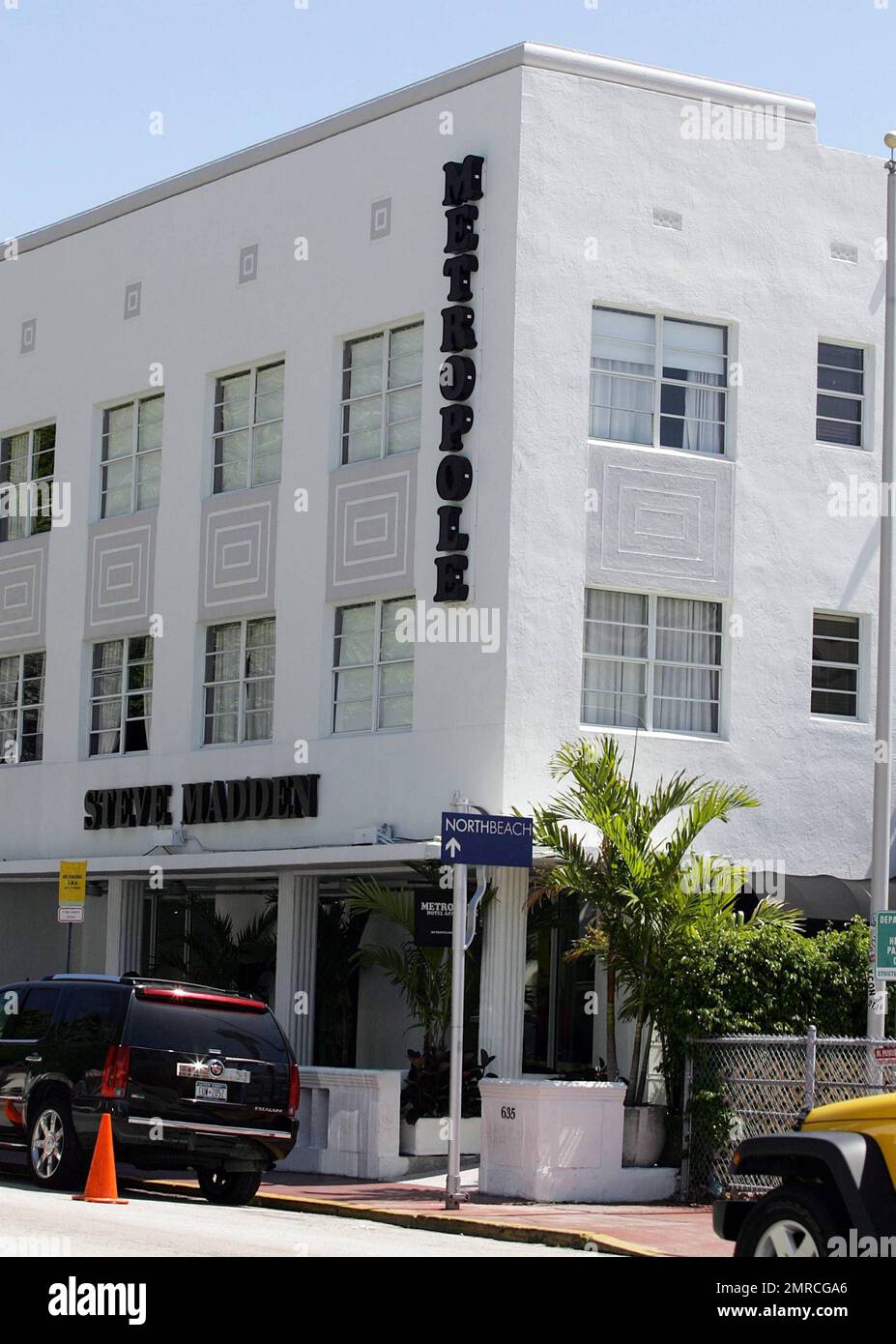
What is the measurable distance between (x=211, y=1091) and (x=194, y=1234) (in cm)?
320

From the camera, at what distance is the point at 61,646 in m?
28.8

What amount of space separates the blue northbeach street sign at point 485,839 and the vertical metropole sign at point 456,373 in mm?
4648

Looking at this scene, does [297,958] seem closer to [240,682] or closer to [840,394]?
[240,682]

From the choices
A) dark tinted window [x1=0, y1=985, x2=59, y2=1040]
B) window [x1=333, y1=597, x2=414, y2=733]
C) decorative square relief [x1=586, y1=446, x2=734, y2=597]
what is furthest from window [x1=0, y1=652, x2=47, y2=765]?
dark tinted window [x1=0, y1=985, x2=59, y2=1040]

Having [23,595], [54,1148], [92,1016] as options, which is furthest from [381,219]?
[54,1148]

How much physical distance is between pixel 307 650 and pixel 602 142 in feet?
22.3

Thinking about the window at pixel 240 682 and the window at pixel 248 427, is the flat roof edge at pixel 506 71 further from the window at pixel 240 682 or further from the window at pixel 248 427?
the window at pixel 240 682

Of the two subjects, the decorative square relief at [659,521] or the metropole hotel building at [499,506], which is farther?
the decorative square relief at [659,521]

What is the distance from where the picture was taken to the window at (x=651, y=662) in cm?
2327

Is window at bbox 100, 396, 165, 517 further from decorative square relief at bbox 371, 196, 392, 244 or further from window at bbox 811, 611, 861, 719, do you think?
window at bbox 811, 611, 861, 719

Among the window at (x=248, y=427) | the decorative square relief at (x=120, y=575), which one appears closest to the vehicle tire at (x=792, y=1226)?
the window at (x=248, y=427)
